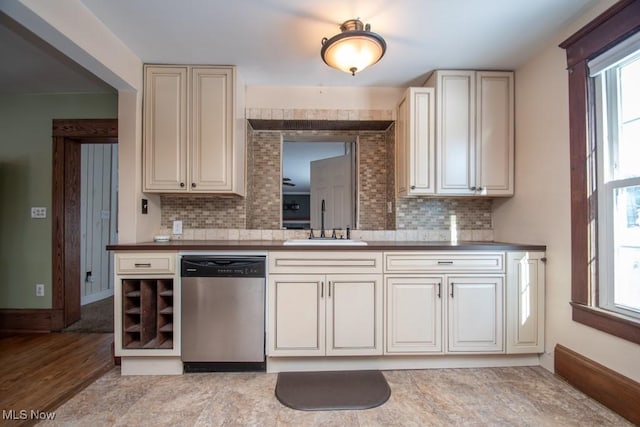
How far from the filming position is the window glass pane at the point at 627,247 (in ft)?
5.25

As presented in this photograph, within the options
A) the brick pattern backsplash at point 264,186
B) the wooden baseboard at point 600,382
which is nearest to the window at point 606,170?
the wooden baseboard at point 600,382

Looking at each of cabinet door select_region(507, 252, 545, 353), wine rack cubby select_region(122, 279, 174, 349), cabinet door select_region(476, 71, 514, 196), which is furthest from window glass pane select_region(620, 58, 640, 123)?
wine rack cubby select_region(122, 279, 174, 349)

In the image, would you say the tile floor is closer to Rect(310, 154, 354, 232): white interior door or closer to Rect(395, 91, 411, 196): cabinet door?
Rect(310, 154, 354, 232): white interior door

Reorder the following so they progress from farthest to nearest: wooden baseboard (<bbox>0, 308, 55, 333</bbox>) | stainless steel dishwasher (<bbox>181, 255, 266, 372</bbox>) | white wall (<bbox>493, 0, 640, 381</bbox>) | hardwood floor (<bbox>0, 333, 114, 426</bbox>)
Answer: wooden baseboard (<bbox>0, 308, 55, 333</bbox>)
stainless steel dishwasher (<bbox>181, 255, 266, 372</bbox>)
white wall (<bbox>493, 0, 640, 381</bbox>)
hardwood floor (<bbox>0, 333, 114, 426</bbox>)

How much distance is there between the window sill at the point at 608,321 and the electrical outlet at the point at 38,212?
4.47 meters

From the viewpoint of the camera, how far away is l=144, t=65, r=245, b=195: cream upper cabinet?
2.34 metres

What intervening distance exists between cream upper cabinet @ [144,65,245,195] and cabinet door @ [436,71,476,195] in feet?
5.44

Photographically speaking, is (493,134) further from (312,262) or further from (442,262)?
(312,262)

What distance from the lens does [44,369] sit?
2.10 meters

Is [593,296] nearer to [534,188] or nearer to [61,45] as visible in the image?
[534,188]

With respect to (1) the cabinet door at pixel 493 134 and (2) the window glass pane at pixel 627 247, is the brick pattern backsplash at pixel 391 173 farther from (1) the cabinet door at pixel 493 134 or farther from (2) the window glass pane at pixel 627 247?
(2) the window glass pane at pixel 627 247

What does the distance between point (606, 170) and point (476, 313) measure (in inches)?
46.4

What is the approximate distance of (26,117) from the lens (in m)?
2.90

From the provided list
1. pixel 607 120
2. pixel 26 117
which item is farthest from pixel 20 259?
pixel 607 120
